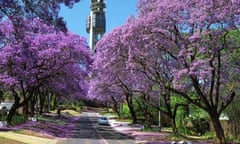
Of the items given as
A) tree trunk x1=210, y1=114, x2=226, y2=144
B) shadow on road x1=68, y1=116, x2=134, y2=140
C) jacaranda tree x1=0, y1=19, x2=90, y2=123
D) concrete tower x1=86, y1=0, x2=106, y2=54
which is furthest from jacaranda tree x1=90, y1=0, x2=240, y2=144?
concrete tower x1=86, y1=0, x2=106, y2=54

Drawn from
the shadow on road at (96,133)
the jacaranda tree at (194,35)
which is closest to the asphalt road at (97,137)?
the shadow on road at (96,133)

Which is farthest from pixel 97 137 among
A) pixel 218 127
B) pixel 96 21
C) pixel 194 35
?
pixel 96 21

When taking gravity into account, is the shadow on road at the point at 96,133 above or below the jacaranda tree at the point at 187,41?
below

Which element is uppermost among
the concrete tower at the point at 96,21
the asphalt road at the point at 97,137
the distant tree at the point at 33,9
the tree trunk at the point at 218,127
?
the concrete tower at the point at 96,21

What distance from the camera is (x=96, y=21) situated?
169000mm

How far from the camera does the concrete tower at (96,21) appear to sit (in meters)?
168

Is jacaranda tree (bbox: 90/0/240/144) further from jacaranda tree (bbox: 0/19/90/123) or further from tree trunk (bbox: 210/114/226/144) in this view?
→ jacaranda tree (bbox: 0/19/90/123)

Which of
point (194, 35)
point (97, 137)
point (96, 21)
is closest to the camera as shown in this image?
point (194, 35)

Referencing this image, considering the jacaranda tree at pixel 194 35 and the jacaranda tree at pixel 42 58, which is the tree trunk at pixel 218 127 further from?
the jacaranda tree at pixel 42 58

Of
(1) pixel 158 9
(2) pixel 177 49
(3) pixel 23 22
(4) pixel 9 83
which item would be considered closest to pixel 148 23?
(1) pixel 158 9

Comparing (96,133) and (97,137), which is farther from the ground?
(96,133)

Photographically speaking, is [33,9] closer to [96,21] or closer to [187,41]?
[187,41]

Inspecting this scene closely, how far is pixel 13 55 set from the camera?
3644cm

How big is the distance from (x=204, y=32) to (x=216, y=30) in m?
1.00
